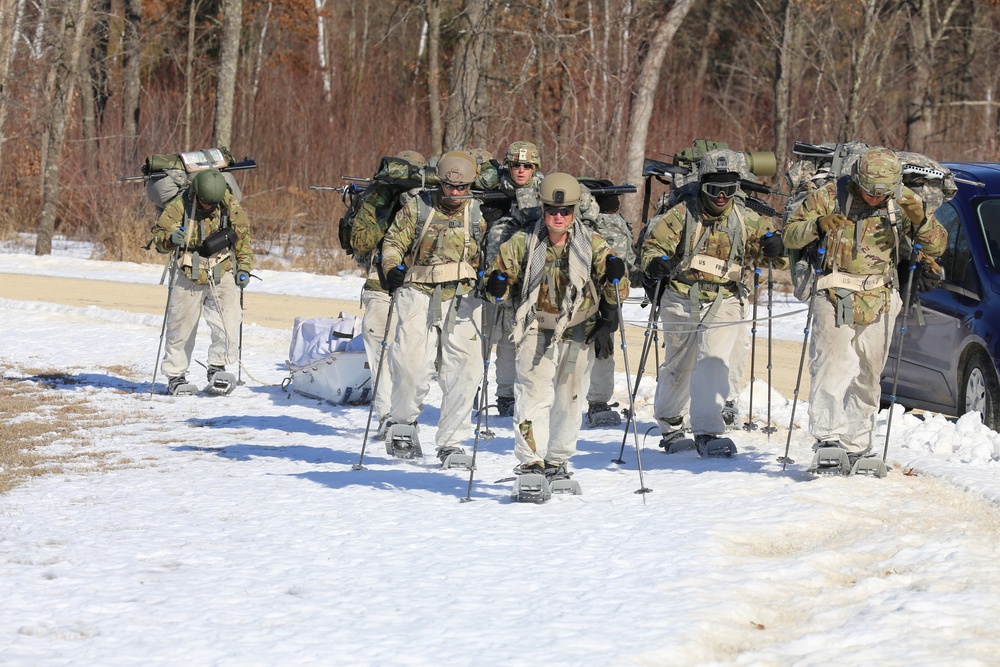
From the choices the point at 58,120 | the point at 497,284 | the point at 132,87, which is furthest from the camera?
the point at 132,87

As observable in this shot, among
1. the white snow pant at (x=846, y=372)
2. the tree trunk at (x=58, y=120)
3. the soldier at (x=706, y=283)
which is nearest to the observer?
the white snow pant at (x=846, y=372)

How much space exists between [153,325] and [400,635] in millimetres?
12308

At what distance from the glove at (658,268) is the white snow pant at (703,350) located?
617mm

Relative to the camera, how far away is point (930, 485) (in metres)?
9.44

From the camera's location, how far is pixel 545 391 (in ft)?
28.7

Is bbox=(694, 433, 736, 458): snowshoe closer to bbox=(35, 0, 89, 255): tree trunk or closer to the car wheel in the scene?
the car wheel

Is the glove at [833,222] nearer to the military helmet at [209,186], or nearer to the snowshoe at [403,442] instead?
the snowshoe at [403,442]

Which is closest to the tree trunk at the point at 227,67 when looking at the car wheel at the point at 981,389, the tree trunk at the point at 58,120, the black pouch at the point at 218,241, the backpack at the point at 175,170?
the tree trunk at the point at 58,120

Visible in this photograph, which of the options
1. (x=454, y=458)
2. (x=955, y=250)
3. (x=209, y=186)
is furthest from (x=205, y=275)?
(x=955, y=250)

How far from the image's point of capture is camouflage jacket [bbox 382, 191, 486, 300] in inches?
394

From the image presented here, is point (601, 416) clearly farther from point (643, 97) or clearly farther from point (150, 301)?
point (643, 97)

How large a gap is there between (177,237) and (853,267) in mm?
6554

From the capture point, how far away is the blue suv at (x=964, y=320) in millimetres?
10664

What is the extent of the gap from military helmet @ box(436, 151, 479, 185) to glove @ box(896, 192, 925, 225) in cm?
279
